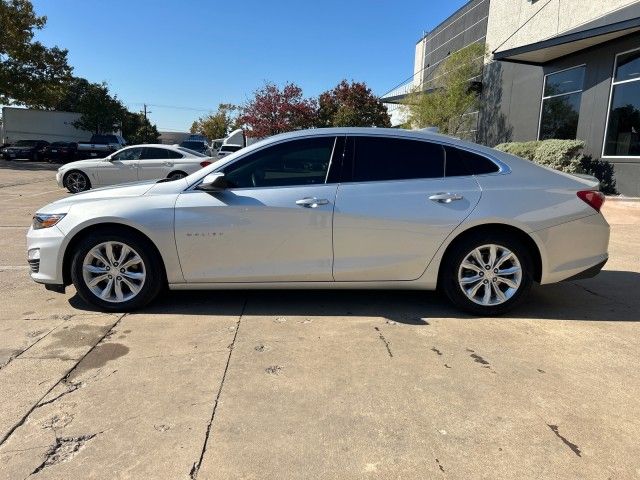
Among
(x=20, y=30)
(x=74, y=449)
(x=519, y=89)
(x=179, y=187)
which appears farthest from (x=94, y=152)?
(x=74, y=449)

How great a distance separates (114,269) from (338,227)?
1.98 meters

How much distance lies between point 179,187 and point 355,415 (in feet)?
8.38

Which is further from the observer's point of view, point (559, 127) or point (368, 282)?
point (559, 127)

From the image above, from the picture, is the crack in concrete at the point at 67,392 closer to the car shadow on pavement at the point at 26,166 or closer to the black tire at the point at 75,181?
the black tire at the point at 75,181

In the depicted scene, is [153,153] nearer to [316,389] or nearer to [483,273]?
[483,273]

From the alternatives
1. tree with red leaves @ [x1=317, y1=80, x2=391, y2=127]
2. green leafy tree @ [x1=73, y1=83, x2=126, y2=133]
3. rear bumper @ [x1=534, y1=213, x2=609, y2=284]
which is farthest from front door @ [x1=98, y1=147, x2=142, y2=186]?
green leafy tree @ [x1=73, y1=83, x2=126, y2=133]

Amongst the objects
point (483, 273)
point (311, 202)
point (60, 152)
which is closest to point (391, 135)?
point (311, 202)

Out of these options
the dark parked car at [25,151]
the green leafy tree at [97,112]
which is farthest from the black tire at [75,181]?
the green leafy tree at [97,112]

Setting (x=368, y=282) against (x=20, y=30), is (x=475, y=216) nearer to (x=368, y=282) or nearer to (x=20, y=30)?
(x=368, y=282)

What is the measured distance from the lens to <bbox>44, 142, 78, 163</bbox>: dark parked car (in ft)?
104

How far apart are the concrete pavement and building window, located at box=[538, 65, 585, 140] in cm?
1172

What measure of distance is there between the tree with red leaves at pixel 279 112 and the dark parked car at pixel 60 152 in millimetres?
11486

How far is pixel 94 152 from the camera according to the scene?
27875 mm

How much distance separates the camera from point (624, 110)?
494 inches
